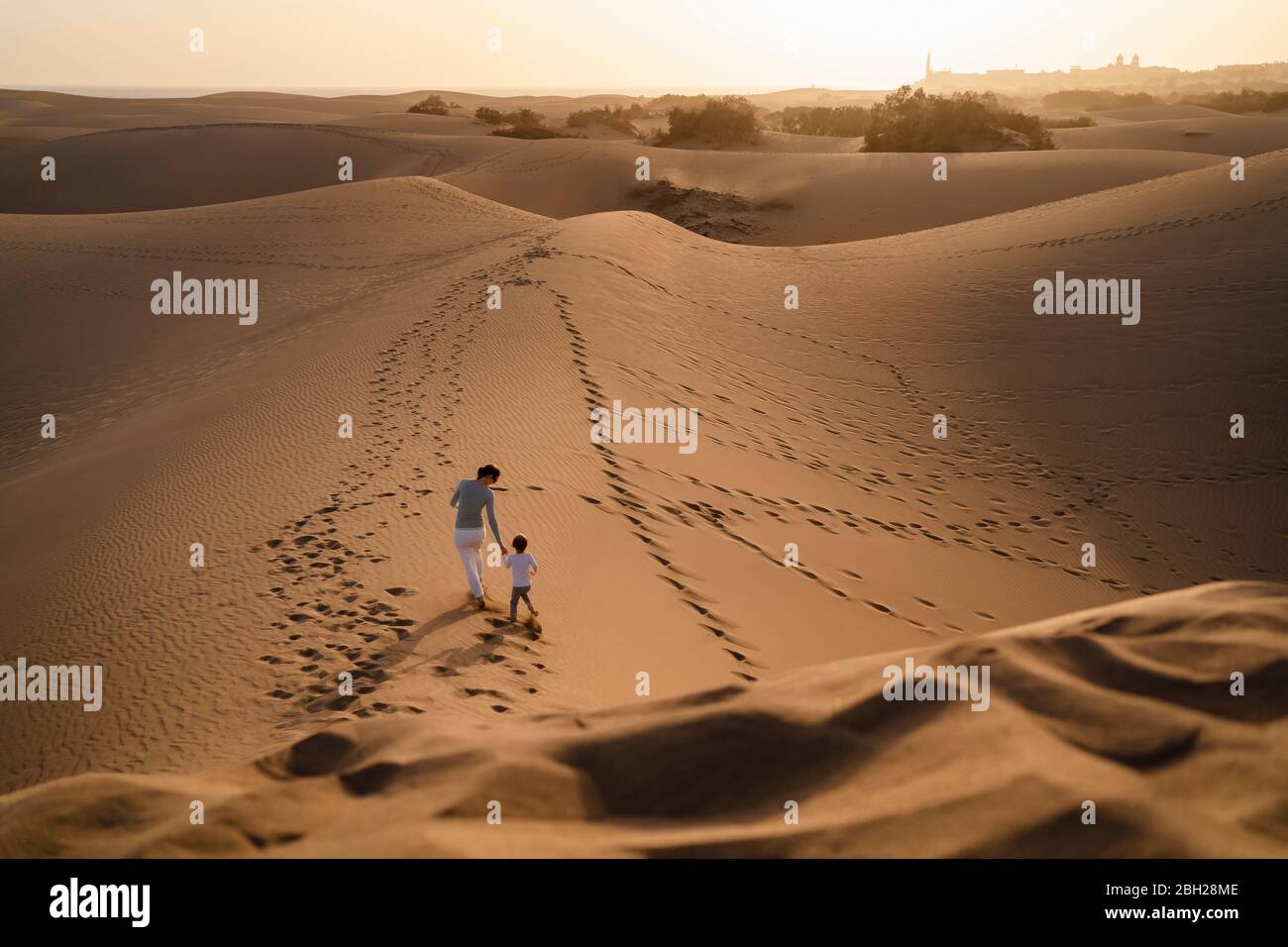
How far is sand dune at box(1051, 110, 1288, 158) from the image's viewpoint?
34.8 m

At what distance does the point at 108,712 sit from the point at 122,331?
12455 mm

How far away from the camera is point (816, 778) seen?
8.40 ft

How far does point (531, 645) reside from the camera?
228 inches

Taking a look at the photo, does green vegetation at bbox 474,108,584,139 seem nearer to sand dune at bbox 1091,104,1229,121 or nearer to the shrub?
the shrub

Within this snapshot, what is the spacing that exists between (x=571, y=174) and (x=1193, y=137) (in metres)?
25.9

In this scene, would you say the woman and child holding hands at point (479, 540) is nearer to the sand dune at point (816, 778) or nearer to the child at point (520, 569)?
the child at point (520, 569)

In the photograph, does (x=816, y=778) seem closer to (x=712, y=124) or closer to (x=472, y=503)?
(x=472, y=503)

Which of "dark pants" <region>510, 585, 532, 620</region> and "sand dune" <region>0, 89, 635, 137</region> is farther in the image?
"sand dune" <region>0, 89, 635, 137</region>

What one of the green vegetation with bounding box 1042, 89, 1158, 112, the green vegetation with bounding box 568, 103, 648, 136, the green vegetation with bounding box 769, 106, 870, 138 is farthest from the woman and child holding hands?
the green vegetation with bounding box 1042, 89, 1158, 112

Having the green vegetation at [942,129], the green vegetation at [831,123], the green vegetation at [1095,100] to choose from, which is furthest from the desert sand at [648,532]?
the green vegetation at [1095,100]

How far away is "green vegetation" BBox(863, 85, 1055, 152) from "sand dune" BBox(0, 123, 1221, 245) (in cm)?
483
